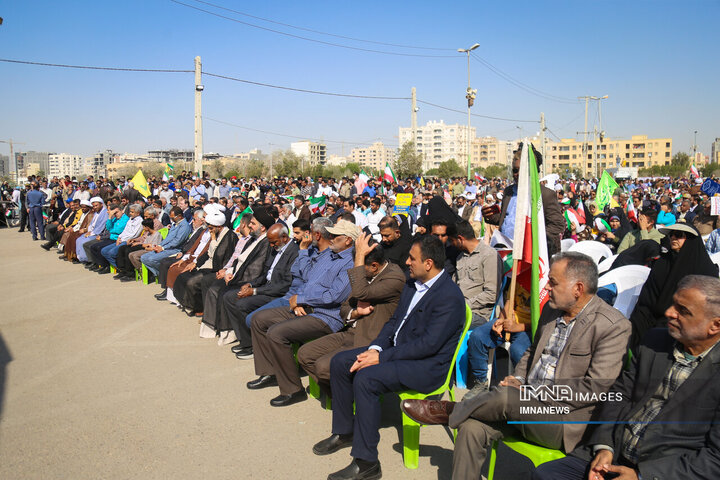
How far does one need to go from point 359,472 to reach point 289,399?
1472 millimetres

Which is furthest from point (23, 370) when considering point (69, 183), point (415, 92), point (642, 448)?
point (415, 92)

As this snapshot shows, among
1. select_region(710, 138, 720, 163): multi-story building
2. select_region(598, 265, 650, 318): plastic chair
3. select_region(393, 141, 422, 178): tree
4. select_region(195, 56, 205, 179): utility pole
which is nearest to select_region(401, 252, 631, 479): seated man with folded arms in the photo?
select_region(598, 265, 650, 318): plastic chair

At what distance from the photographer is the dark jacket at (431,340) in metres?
3.71

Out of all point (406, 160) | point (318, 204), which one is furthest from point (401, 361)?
point (406, 160)

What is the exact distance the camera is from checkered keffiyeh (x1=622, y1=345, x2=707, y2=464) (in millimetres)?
2520

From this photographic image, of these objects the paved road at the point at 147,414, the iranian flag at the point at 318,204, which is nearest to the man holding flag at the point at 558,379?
the paved road at the point at 147,414

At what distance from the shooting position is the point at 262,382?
518 centimetres

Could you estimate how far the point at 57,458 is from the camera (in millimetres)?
3855

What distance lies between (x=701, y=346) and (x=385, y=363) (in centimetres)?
200

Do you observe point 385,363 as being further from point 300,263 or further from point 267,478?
point 300,263

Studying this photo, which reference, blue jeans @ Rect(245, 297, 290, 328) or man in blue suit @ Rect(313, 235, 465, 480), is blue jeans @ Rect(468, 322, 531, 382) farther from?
blue jeans @ Rect(245, 297, 290, 328)

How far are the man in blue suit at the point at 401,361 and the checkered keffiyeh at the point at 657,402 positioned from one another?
1.39m

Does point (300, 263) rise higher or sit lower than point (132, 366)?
higher

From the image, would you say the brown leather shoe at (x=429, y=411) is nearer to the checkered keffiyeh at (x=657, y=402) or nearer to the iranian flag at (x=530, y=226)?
the iranian flag at (x=530, y=226)
